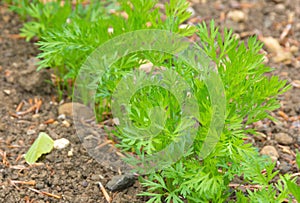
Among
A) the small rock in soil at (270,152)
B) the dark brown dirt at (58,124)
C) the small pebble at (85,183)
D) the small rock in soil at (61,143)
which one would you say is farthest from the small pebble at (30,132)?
the small rock in soil at (270,152)

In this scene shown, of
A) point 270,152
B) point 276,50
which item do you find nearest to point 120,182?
point 270,152

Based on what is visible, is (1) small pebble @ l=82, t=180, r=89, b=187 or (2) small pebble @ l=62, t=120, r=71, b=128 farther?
(2) small pebble @ l=62, t=120, r=71, b=128

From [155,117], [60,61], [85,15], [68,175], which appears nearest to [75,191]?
[68,175]

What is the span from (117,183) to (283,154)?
0.86m

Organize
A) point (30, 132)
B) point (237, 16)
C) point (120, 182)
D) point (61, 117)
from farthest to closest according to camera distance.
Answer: point (237, 16)
point (61, 117)
point (30, 132)
point (120, 182)

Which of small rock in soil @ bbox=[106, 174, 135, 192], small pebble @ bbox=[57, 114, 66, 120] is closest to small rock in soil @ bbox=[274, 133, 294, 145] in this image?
small rock in soil @ bbox=[106, 174, 135, 192]

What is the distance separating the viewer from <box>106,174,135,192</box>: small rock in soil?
256 cm

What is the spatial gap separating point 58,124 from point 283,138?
3.80ft

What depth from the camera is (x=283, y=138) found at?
292 centimetres

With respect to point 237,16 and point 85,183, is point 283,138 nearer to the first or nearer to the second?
point 85,183

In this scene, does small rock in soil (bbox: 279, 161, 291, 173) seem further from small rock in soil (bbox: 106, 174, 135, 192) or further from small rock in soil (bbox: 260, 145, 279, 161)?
small rock in soil (bbox: 106, 174, 135, 192)

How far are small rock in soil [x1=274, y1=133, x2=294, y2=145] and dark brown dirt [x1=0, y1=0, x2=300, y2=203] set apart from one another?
0.06 feet

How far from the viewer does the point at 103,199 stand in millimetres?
2537

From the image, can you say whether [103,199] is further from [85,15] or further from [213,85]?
[85,15]
